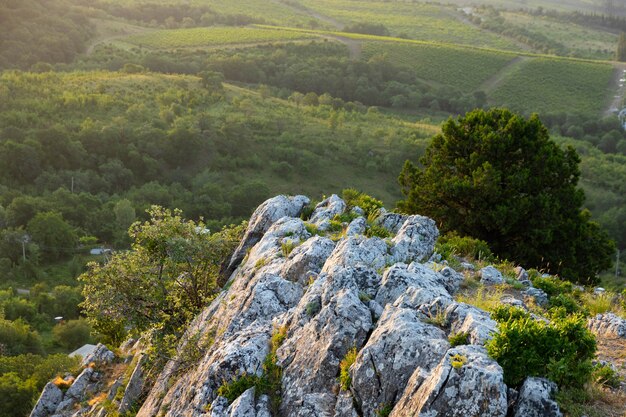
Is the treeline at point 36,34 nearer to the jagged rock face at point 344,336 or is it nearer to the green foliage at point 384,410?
the jagged rock face at point 344,336

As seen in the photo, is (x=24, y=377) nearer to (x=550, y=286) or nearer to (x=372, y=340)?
(x=550, y=286)

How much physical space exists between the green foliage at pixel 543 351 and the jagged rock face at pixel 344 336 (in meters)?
0.30

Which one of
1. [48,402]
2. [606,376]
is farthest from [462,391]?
[48,402]

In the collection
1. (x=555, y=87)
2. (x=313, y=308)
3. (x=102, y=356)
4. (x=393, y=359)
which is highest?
(x=393, y=359)

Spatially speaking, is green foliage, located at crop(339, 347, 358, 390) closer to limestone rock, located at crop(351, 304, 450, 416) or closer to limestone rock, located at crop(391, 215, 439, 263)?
limestone rock, located at crop(351, 304, 450, 416)

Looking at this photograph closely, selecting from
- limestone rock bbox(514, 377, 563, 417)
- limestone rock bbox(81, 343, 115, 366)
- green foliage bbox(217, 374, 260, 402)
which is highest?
limestone rock bbox(514, 377, 563, 417)

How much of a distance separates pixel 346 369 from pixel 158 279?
11.2 meters

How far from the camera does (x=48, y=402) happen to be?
25.3 metres

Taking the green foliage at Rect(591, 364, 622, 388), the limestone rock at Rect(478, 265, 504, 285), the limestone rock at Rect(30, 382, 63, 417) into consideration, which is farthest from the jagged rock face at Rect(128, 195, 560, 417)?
the limestone rock at Rect(30, 382, 63, 417)

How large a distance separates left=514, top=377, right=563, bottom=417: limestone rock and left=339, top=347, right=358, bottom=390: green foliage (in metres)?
2.95

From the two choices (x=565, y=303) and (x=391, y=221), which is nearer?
(x=565, y=303)

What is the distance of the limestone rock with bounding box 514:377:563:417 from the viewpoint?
373 inches

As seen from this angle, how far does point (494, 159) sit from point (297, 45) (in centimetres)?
14067

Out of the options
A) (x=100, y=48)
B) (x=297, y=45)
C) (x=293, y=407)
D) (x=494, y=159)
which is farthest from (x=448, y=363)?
(x=297, y=45)
